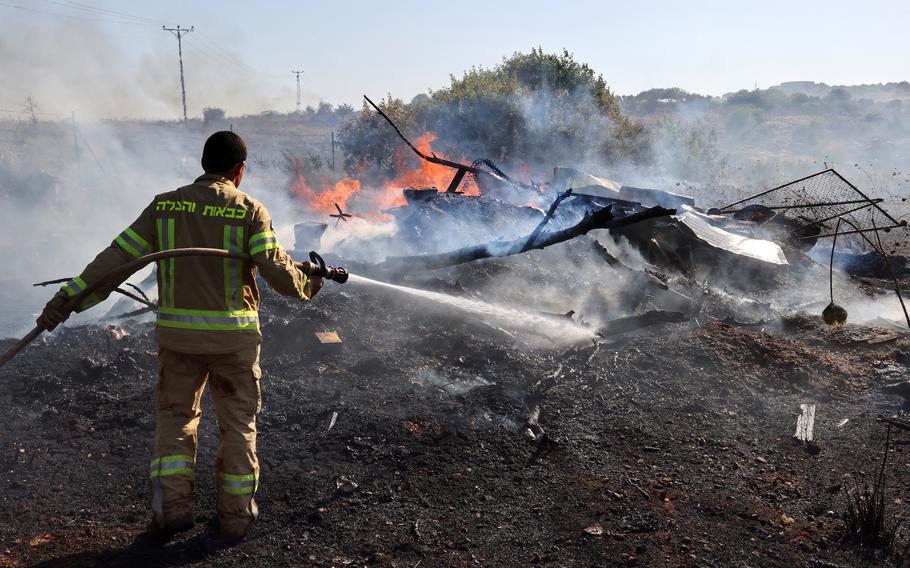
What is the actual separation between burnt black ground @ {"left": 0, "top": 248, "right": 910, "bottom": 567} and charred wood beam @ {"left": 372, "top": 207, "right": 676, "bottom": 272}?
3.28 feet

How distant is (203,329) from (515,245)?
4813 mm

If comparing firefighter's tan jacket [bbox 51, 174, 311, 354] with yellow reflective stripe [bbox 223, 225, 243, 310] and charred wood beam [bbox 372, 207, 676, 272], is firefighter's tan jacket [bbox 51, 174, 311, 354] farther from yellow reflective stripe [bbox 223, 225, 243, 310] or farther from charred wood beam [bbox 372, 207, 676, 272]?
charred wood beam [bbox 372, 207, 676, 272]

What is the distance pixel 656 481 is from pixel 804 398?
8.47 ft

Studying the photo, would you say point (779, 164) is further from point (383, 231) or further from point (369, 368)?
point (369, 368)

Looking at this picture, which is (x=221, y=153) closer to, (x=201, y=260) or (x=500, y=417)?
(x=201, y=260)

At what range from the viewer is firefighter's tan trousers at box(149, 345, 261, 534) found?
3.08 meters

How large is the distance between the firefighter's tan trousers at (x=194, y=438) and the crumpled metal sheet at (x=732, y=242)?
28.1 feet

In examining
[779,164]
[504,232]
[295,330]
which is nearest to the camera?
[295,330]

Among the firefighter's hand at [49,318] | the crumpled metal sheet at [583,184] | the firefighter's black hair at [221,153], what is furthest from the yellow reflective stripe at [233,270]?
the crumpled metal sheet at [583,184]

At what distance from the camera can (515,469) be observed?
4.07 meters

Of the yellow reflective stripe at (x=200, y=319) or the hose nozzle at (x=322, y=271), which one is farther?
the hose nozzle at (x=322, y=271)

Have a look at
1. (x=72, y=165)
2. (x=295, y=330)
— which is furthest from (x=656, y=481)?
(x=72, y=165)

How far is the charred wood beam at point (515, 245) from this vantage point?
6.16 m

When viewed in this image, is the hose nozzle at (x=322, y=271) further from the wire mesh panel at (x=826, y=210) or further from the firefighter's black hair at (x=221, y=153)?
the wire mesh panel at (x=826, y=210)
